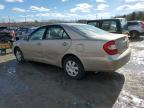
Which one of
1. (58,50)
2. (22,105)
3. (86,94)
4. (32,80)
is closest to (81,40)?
(58,50)

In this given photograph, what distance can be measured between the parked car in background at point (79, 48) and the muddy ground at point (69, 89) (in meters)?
0.44

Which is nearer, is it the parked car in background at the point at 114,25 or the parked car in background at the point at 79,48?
the parked car in background at the point at 79,48

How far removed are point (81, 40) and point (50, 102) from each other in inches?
74.2

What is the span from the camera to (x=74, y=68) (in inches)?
225

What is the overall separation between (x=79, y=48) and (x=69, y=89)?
3.67 ft

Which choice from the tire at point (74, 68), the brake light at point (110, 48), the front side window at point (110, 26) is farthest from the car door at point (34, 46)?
the front side window at point (110, 26)

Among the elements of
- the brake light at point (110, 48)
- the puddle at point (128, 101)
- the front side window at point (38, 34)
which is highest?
the front side window at point (38, 34)

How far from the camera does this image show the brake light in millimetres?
4986

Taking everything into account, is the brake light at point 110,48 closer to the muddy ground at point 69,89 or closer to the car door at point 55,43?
the muddy ground at point 69,89

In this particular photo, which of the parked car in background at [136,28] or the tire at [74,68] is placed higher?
the parked car in background at [136,28]

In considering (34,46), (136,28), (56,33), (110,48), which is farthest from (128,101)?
(136,28)

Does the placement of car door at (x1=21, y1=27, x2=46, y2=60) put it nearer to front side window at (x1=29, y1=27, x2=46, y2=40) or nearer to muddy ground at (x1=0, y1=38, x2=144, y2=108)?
front side window at (x1=29, y1=27, x2=46, y2=40)

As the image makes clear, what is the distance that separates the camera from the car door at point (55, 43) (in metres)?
5.85

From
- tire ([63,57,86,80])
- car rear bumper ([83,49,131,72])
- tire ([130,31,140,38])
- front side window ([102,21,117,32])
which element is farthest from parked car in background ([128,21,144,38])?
tire ([63,57,86,80])
